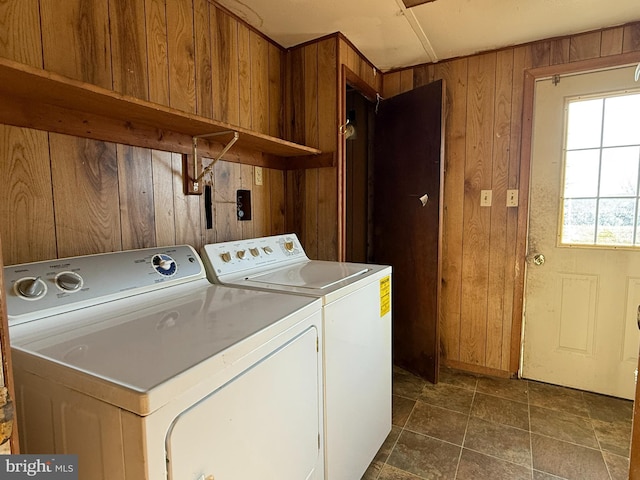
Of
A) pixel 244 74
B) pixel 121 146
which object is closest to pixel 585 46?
pixel 244 74

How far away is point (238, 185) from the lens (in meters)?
1.81

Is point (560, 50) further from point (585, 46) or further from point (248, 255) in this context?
point (248, 255)

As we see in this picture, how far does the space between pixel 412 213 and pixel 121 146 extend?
1.75 m

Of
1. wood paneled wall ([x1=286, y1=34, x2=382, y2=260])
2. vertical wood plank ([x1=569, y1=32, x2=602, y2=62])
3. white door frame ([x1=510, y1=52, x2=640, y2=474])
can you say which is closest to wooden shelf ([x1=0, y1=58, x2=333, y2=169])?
wood paneled wall ([x1=286, y1=34, x2=382, y2=260])

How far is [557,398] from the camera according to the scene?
2072 mm

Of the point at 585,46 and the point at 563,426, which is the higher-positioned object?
the point at 585,46

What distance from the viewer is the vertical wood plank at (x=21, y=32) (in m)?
1.00

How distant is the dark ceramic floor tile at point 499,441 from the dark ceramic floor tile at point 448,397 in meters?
0.15

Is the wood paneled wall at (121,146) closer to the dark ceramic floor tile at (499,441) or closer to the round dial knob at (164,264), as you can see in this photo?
the round dial knob at (164,264)

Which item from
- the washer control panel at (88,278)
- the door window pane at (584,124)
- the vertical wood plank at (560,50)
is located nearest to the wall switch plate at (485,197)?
the door window pane at (584,124)

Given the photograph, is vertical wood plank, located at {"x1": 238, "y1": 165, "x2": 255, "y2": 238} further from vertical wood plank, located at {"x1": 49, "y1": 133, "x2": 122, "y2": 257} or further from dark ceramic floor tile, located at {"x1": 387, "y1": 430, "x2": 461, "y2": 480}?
dark ceramic floor tile, located at {"x1": 387, "y1": 430, "x2": 461, "y2": 480}

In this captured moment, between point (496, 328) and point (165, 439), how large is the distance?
2296 millimetres

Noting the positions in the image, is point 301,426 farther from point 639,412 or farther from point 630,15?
point 630,15

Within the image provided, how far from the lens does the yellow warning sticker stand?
1552mm
